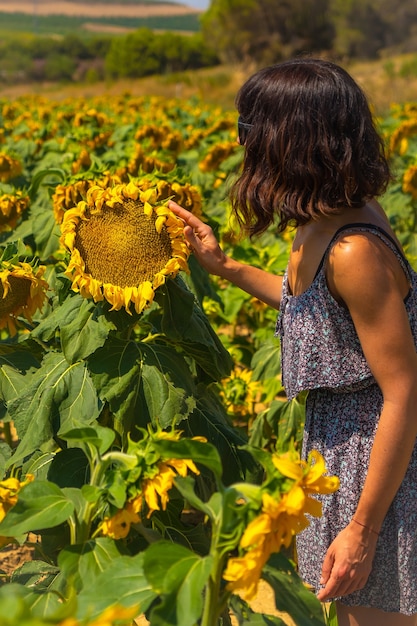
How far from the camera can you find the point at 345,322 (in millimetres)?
1796

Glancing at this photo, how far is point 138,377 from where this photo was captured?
1.99 m

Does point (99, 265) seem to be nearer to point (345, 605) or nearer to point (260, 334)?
point (345, 605)

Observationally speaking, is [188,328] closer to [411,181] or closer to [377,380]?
[377,380]

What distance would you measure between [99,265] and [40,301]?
376mm

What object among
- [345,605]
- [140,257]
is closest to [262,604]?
[345,605]

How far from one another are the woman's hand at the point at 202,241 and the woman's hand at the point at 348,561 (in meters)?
0.65

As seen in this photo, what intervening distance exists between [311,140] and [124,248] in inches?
17.1

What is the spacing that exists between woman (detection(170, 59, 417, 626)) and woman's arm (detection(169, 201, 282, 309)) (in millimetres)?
140

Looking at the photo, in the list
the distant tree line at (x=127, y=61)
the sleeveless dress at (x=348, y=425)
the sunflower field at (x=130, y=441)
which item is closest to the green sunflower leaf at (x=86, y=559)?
the sunflower field at (x=130, y=441)

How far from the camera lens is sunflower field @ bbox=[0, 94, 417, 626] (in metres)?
1.24

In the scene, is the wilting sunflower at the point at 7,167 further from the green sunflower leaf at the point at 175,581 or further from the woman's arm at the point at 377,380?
the green sunflower leaf at the point at 175,581

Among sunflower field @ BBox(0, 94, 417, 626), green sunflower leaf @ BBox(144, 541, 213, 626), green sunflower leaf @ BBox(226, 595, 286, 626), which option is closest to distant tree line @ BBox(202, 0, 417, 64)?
sunflower field @ BBox(0, 94, 417, 626)

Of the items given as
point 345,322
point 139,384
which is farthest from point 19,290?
point 345,322

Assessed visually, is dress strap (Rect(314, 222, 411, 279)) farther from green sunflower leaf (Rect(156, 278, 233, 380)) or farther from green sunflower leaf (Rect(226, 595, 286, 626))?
green sunflower leaf (Rect(226, 595, 286, 626))
